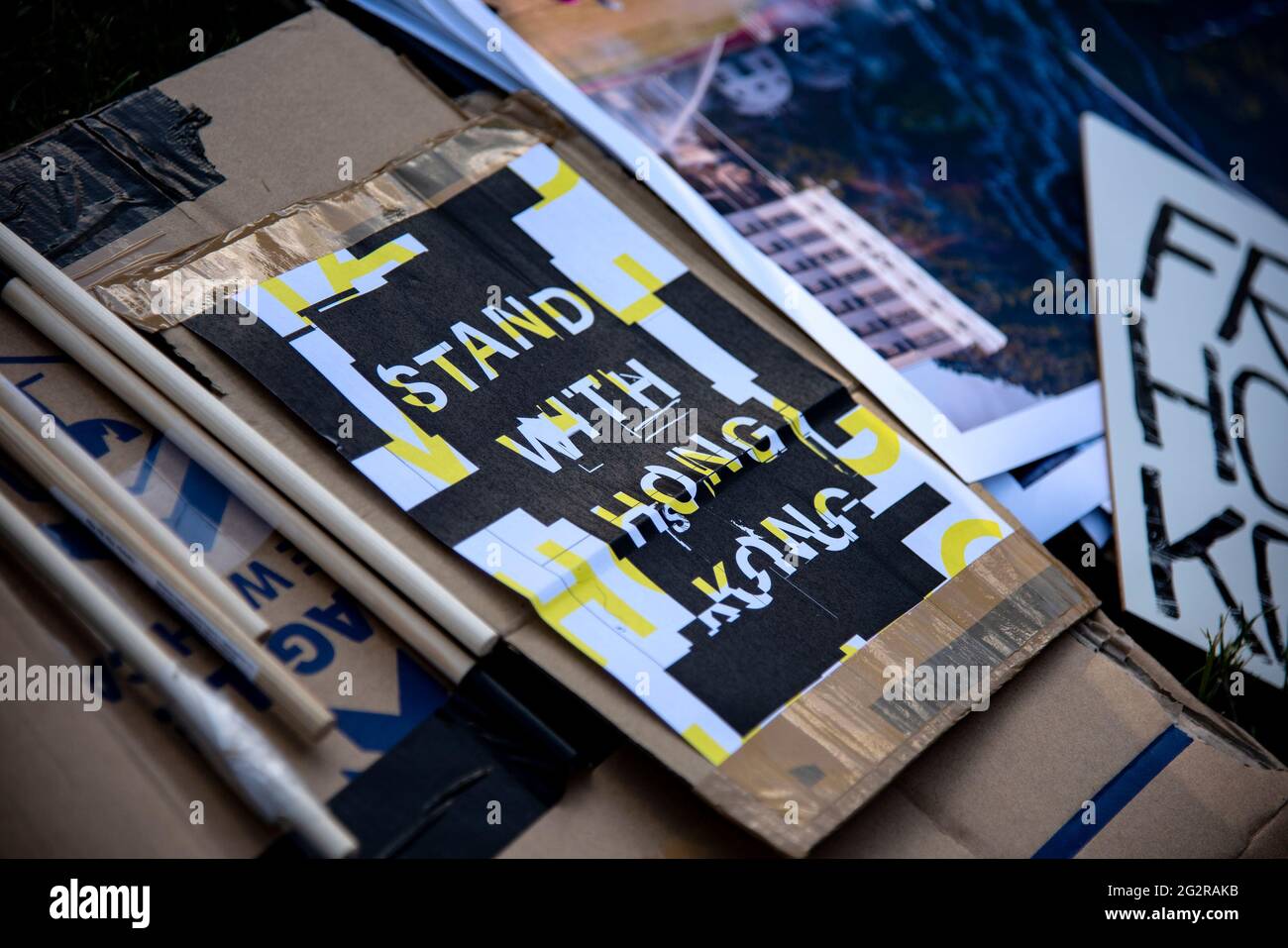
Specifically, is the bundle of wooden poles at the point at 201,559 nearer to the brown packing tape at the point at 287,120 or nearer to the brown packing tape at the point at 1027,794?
the brown packing tape at the point at 287,120

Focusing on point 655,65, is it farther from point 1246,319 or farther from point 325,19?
point 1246,319

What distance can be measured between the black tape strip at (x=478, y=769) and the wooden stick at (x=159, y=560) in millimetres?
103

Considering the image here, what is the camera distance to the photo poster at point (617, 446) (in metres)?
1.46

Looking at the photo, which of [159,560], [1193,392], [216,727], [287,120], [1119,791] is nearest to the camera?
[216,727]

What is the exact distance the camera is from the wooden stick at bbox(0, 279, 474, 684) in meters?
1.38

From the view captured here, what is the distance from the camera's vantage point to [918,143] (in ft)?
7.96

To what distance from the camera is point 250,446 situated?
1.45 metres

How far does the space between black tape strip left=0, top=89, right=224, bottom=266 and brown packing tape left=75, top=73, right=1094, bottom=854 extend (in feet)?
0.42

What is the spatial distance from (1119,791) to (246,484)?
1173 millimetres
